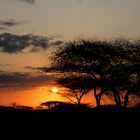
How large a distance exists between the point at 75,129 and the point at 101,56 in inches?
1354

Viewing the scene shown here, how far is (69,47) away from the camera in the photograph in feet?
173

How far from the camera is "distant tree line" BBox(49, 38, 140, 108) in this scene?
5056 cm

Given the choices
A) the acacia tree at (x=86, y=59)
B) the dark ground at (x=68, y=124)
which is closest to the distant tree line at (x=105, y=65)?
the acacia tree at (x=86, y=59)

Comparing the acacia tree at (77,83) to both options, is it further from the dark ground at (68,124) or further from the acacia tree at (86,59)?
the dark ground at (68,124)

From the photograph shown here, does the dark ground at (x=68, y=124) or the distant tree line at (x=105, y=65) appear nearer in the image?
the dark ground at (x=68, y=124)

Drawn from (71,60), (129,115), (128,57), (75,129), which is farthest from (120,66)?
(75,129)

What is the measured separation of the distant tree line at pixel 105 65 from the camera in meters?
50.6

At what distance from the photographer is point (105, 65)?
169 ft

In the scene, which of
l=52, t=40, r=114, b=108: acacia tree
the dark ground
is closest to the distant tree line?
l=52, t=40, r=114, b=108: acacia tree

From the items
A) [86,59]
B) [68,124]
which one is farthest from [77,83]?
[68,124]

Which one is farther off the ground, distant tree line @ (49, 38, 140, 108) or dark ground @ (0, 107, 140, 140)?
distant tree line @ (49, 38, 140, 108)

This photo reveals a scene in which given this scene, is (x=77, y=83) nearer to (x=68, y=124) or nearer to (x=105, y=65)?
(x=105, y=65)

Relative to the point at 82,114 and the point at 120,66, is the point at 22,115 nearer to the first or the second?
the point at 82,114

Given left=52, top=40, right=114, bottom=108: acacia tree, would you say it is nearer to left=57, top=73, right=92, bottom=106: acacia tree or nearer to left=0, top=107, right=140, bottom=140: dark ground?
left=57, top=73, right=92, bottom=106: acacia tree
